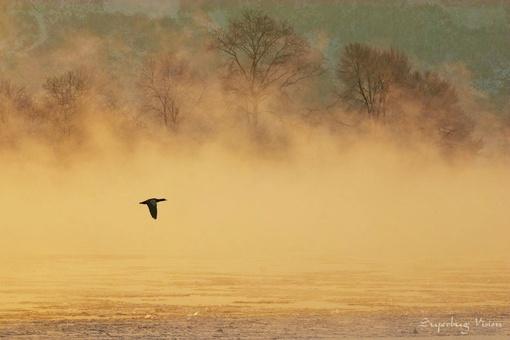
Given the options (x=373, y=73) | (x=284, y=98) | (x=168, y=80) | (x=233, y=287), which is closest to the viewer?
(x=233, y=287)

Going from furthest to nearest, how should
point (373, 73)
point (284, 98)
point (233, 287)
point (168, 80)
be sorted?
1. point (168, 80)
2. point (284, 98)
3. point (373, 73)
4. point (233, 287)

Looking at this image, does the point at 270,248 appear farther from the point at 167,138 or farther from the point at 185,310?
the point at 167,138

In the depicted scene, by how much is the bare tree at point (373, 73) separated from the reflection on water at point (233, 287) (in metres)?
59.7

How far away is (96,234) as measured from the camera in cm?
4456

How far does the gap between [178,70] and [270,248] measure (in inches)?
2802

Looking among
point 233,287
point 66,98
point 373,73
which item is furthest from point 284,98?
point 233,287

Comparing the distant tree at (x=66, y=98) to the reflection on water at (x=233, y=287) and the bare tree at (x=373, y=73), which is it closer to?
the bare tree at (x=373, y=73)

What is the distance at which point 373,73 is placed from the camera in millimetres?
93500

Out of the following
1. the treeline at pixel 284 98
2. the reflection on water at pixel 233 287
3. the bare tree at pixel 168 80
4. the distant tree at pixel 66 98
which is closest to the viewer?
the reflection on water at pixel 233 287

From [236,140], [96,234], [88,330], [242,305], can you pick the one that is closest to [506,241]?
[96,234]

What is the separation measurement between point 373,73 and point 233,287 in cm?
6709

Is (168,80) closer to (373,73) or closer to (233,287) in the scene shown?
(373,73)

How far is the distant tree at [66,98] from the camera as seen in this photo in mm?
93625

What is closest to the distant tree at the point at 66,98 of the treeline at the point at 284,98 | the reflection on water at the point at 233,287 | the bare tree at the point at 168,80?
the treeline at the point at 284,98
